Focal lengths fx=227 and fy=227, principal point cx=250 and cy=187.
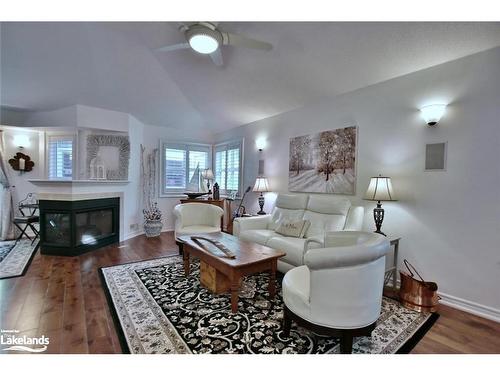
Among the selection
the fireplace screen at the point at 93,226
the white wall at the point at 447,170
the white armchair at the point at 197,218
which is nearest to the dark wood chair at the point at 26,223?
the fireplace screen at the point at 93,226

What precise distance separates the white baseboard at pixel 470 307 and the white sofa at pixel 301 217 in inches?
41.5

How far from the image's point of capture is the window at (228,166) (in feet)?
17.4

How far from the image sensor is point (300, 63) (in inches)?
118

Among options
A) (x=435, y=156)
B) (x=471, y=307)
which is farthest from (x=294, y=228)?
(x=471, y=307)

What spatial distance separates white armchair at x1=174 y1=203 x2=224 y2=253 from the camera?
359cm

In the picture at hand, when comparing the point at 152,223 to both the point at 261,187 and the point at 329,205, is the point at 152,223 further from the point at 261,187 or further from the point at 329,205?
the point at 329,205

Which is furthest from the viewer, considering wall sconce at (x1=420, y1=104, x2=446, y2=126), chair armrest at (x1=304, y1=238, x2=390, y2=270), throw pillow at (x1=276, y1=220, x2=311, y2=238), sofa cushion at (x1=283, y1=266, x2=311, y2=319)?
throw pillow at (x1=276, y1=220, x2=311, y2=238)

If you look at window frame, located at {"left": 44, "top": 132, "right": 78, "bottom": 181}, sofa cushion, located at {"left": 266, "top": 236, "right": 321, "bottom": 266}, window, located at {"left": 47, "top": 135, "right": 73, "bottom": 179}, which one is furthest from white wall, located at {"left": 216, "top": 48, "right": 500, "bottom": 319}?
window, located at {"left": 47, "top": 135, "right": 73, "bottom": 179}

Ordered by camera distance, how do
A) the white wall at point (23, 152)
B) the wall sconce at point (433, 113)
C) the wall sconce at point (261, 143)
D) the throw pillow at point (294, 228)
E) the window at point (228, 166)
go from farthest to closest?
the window at point (228, 166), the wall sconce at point (261, 143), the white wall at point (23, 152), the throw pillow at point (294, 228), the wall sconce at point (433, 113)

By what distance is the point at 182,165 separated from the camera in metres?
5.76

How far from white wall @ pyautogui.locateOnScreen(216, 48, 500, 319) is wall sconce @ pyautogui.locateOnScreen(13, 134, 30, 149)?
19.8 feet

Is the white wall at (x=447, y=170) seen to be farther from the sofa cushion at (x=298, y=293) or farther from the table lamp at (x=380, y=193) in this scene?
the sofa cushion at (x=298, y=293)

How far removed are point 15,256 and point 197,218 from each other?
273 centimetres

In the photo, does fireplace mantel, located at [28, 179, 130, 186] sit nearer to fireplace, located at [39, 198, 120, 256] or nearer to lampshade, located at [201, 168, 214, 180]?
fireplace, located at [39, 198, 120, 256]
